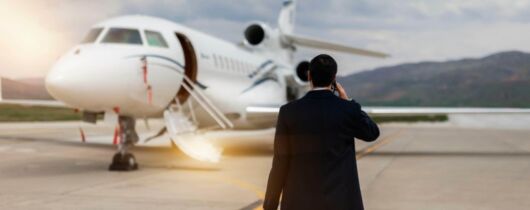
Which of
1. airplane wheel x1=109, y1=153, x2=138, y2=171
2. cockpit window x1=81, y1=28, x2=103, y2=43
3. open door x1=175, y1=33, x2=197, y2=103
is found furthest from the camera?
open door x1=175, y1=33, x2=197, y2=103

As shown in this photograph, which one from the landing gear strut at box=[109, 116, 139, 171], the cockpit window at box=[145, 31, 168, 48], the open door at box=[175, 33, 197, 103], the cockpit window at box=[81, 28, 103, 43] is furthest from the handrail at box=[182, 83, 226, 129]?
the cockpit window at box=[81, 28, 103, 43]

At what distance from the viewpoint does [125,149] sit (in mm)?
12914

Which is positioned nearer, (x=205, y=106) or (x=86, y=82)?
(x=86, y=82)

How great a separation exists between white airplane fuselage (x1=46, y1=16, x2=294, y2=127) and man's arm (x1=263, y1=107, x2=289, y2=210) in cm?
808

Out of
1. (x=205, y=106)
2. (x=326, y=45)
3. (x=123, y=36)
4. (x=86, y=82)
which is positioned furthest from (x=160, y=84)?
(x=326, y=45)

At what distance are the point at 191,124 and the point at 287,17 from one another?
17351 mm

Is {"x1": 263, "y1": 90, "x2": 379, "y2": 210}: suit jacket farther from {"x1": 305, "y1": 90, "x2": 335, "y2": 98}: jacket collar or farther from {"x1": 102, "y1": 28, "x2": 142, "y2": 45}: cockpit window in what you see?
{"x1": 102, "y1": 28, "x2": 142, "y2": 45}: cockpit window

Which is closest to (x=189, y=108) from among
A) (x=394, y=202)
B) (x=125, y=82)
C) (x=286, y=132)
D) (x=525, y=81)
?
(x=125, y=82)

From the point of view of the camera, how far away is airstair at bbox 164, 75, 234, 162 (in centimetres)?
1326

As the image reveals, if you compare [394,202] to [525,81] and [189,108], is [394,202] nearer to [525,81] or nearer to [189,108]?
[189,108]

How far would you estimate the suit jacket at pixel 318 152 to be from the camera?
3.74 meters

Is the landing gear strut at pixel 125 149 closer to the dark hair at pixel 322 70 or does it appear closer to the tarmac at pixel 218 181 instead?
the tarmac at pixel 218 181

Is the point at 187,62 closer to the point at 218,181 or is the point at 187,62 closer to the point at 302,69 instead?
the point at 218,181

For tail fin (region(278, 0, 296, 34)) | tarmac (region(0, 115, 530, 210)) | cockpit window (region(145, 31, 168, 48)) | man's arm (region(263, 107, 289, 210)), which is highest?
tail fin (region(278, 0, 296, 34))
